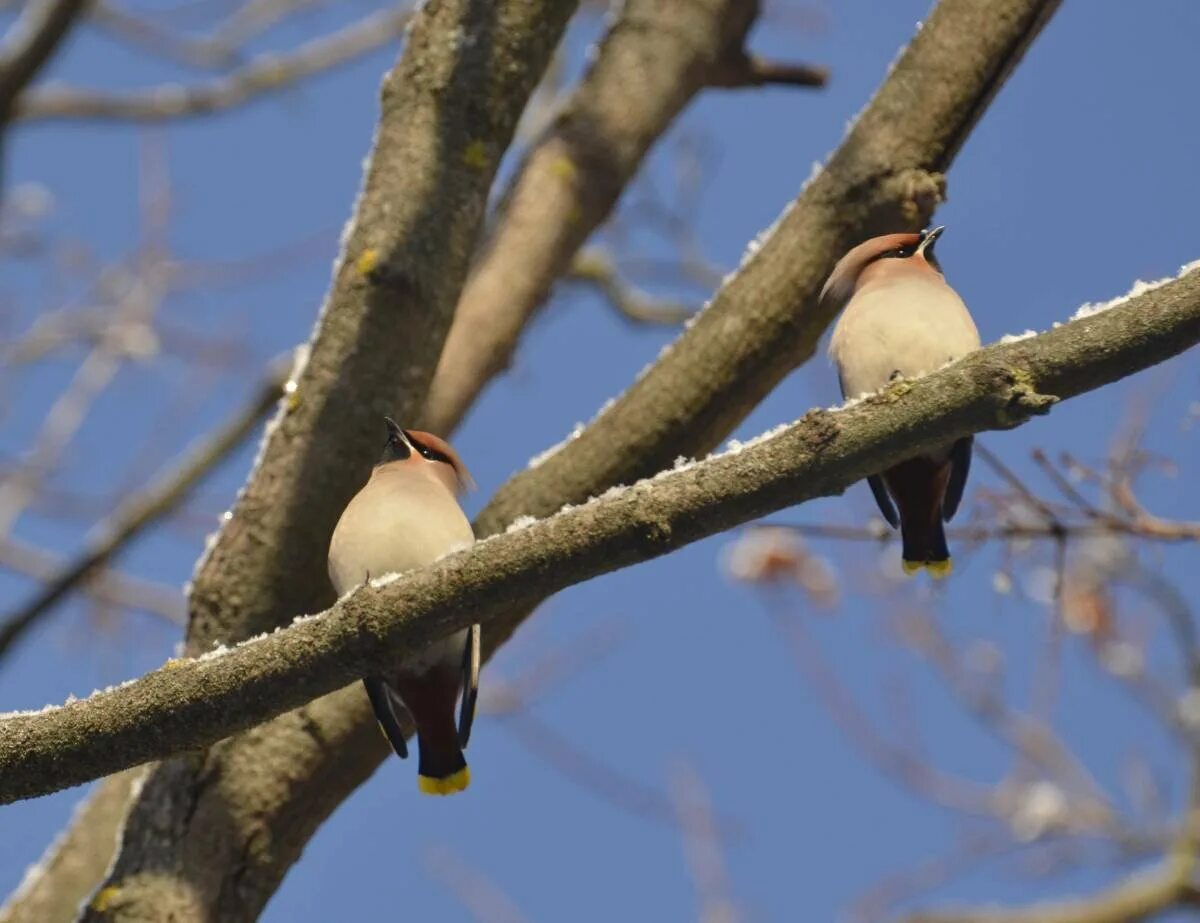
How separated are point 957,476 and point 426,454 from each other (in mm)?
1562

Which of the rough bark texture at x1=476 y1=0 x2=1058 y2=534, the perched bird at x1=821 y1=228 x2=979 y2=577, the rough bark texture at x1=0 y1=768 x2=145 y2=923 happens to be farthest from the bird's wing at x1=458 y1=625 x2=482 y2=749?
the perched bird at x1=821 y1=228 x2=979 y2=577

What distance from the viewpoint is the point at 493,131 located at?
463 cm

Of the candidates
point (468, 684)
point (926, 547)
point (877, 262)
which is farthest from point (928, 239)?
point (468, 684)

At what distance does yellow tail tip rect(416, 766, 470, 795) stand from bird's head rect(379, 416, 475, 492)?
3.03 ft

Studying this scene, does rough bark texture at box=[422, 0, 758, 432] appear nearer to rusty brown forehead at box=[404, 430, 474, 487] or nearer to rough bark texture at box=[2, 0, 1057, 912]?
rusty brown forehead at box=[404, 430, 474, 487]

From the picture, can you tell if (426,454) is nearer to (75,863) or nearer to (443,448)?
(443,448)

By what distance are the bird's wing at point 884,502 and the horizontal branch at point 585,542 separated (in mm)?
1317

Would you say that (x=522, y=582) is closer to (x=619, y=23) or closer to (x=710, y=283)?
(x=619, y=23)

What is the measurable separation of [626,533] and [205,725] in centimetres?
88

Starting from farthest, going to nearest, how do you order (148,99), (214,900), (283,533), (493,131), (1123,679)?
1. (148,99)
2. (1123,679)
3. (493,131)
4. (283,533)
5. (214,900)

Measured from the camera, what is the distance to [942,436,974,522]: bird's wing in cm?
412

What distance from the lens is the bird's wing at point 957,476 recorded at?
412 centimetres

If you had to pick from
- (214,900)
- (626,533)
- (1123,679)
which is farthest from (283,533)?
(1123,679)

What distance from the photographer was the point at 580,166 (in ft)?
17.5
